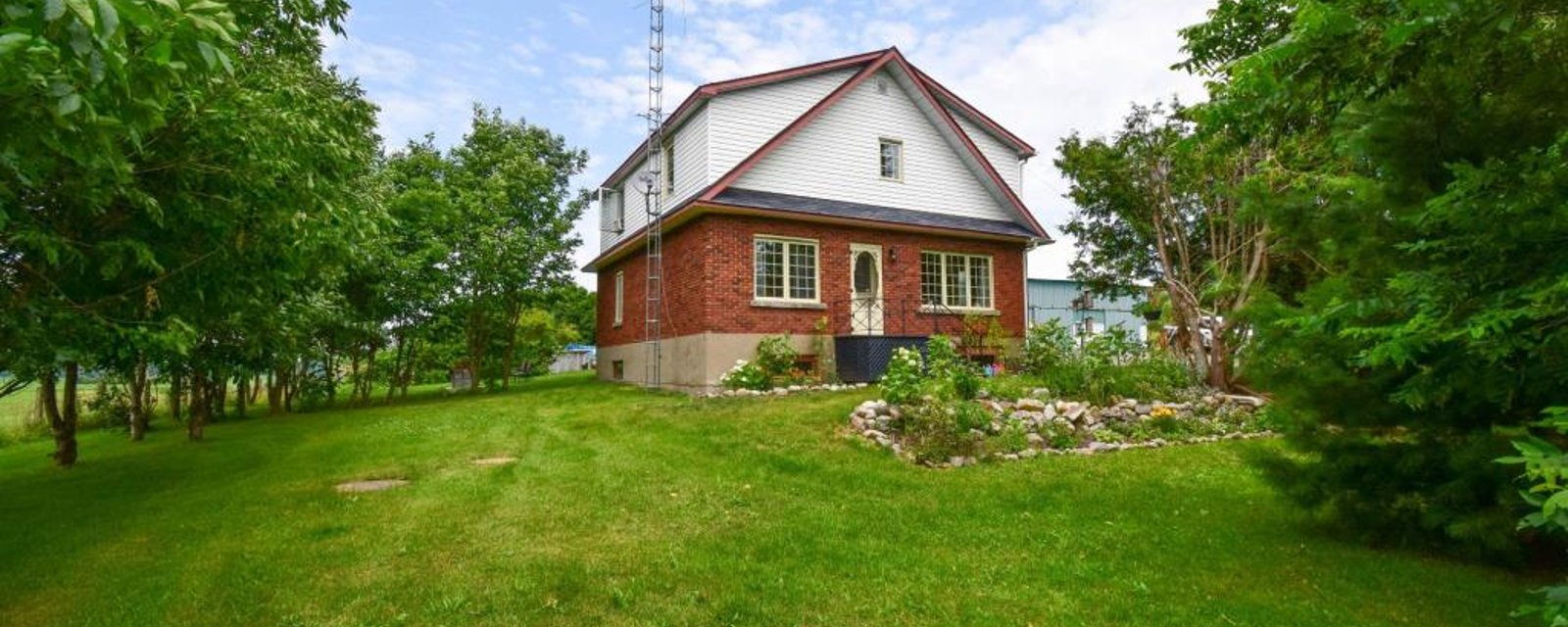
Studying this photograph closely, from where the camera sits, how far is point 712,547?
4863mm

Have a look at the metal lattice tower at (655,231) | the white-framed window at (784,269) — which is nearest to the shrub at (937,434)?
the white-framed window at (784,269)

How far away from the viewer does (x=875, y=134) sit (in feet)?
54.5

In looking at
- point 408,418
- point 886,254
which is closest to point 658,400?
point 408,418

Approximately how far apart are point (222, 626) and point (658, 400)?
9359 millimetres

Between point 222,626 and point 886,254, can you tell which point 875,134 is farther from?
point 222,626

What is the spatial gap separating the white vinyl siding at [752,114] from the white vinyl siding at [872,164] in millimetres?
642

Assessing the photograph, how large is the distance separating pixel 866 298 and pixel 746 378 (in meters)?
3.72

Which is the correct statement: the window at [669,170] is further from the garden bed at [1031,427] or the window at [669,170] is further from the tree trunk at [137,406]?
the tree trunk at [137,406]

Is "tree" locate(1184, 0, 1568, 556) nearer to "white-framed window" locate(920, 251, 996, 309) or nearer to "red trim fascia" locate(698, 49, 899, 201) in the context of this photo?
"red trim fascia" locate(698, 49, 899, 201)

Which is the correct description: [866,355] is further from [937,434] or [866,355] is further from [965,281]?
[937,434]

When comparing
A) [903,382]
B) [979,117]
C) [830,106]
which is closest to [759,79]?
[830,106]

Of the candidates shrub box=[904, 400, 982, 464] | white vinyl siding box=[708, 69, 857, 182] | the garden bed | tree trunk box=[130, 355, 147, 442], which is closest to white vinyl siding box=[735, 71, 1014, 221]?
white vinyl siding box=[708, 69, 857, 182]

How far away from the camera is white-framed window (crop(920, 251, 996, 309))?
16.5 m

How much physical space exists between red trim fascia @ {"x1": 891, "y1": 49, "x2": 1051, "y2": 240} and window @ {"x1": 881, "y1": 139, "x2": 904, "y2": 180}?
1.18m
